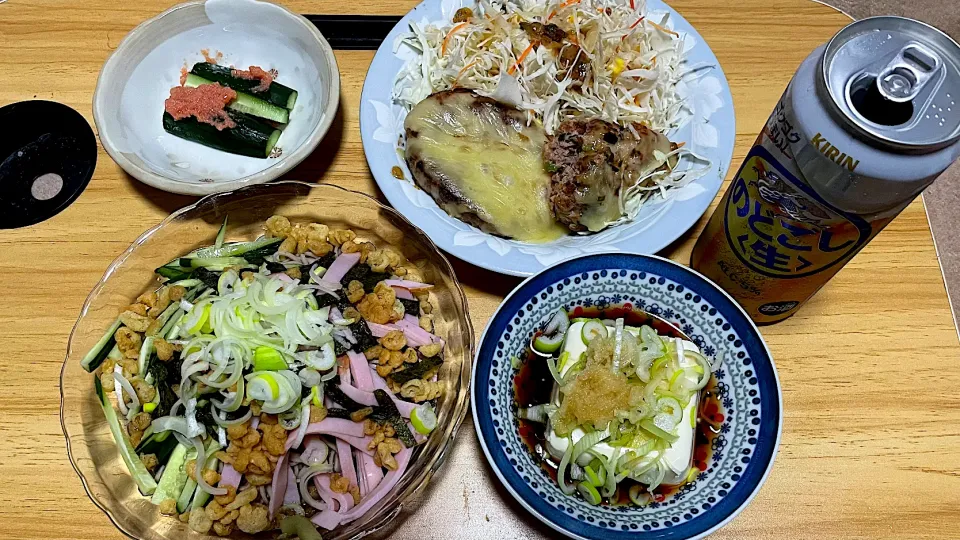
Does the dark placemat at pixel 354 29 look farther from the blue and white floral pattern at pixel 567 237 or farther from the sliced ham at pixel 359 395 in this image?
the sliced ham at pixel 359 395

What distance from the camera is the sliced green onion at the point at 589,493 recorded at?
116 cm

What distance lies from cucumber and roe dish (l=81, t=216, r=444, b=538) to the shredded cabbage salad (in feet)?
2.00

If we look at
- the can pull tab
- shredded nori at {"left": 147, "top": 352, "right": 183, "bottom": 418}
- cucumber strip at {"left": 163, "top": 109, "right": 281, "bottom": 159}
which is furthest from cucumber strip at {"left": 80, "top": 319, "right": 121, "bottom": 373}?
the can pull tab

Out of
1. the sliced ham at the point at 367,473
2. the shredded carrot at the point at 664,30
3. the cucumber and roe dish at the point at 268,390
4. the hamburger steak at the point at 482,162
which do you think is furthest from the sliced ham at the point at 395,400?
the shredded carrot at the point at 664,30

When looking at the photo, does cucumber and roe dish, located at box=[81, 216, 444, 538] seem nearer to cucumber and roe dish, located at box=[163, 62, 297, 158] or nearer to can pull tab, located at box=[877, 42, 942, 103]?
cucumber and roe dish, located at box=[163, 62, 297, 158]

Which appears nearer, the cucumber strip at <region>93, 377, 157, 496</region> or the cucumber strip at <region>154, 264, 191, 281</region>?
the cucumber strip at <region>93, 377, 157, 496</region>

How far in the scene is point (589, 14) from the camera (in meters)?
1.79

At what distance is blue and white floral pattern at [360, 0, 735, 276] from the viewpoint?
1.46m

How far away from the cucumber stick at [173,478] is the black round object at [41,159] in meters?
0.81

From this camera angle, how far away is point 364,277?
1.45 meters

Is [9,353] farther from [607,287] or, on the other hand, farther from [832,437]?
[832,437]

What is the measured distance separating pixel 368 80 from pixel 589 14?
0.65 meters

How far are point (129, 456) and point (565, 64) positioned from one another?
4.67 feet

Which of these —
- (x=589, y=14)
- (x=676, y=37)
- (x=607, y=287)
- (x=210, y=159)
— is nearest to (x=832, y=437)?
(x=607, y=287)
